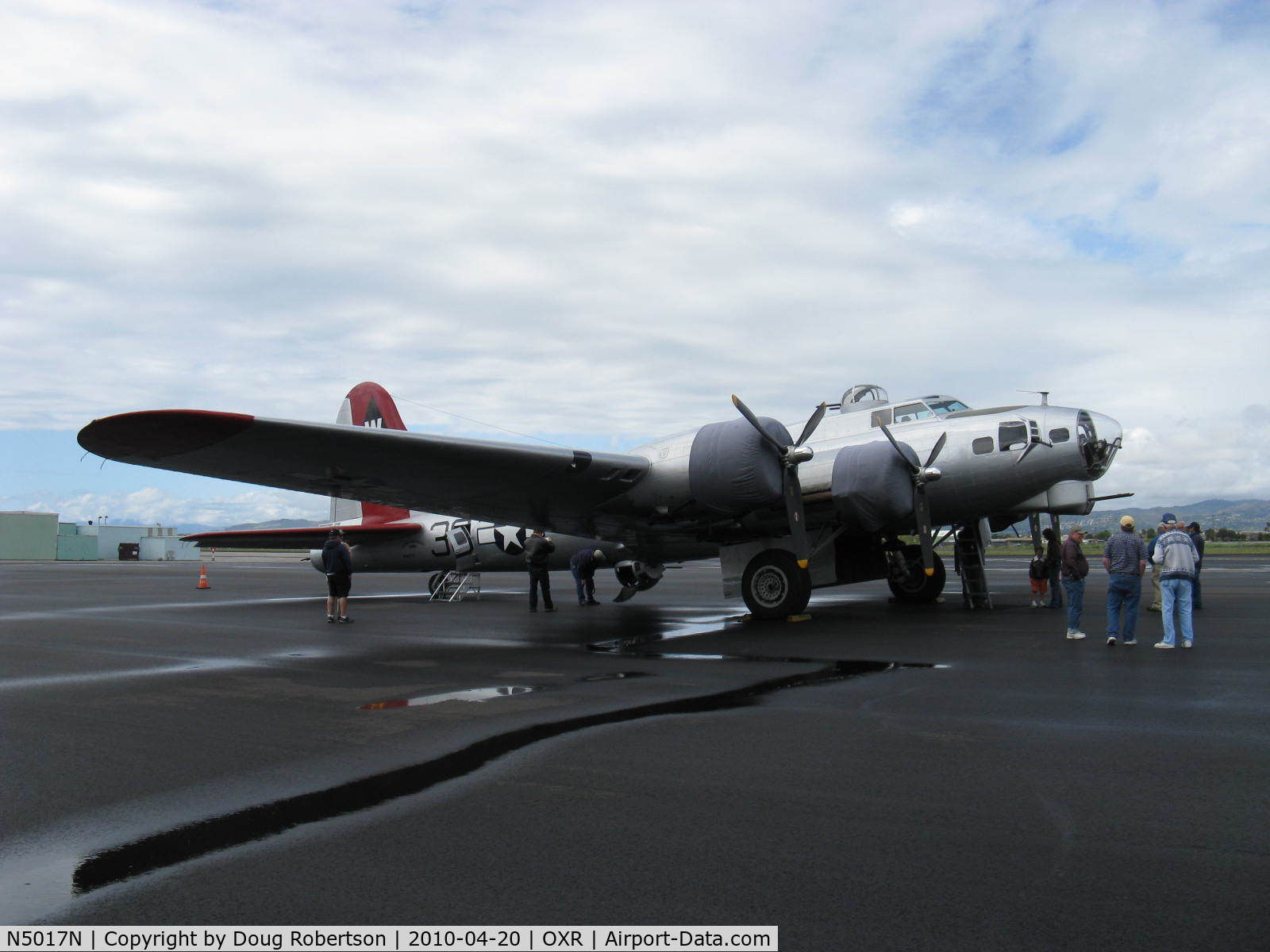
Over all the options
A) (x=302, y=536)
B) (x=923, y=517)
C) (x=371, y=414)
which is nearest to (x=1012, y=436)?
(x=923, y=517)

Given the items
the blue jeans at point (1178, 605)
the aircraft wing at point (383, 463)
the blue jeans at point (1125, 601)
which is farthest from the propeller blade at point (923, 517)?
the aircraft wing at point (383, 463)

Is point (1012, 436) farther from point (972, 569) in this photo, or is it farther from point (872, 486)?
point (972, 569)

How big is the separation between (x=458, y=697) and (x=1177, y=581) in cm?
820

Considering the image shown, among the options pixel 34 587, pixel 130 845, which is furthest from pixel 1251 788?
pixel 34 587

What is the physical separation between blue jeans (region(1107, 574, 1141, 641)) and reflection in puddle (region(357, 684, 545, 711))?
277 inches

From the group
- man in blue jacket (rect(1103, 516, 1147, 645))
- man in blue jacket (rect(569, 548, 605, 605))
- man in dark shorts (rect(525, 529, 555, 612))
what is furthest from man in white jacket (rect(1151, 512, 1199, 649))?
man in blue jacket (rect(569, 548, 605, 605))

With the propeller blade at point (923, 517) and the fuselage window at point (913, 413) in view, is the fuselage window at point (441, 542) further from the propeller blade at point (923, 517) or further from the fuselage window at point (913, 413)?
the propeller blade at point (923, 517)

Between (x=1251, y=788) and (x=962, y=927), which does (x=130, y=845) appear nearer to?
(x=962, y=927)

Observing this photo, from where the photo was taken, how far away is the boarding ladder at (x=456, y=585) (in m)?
21.0

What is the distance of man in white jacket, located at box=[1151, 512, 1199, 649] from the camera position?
33.3 feet

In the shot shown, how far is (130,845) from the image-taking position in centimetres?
399

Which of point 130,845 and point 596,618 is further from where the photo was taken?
point 596,618

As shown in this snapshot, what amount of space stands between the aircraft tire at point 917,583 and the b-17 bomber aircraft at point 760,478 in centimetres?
130

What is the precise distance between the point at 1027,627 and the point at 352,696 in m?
9.61
